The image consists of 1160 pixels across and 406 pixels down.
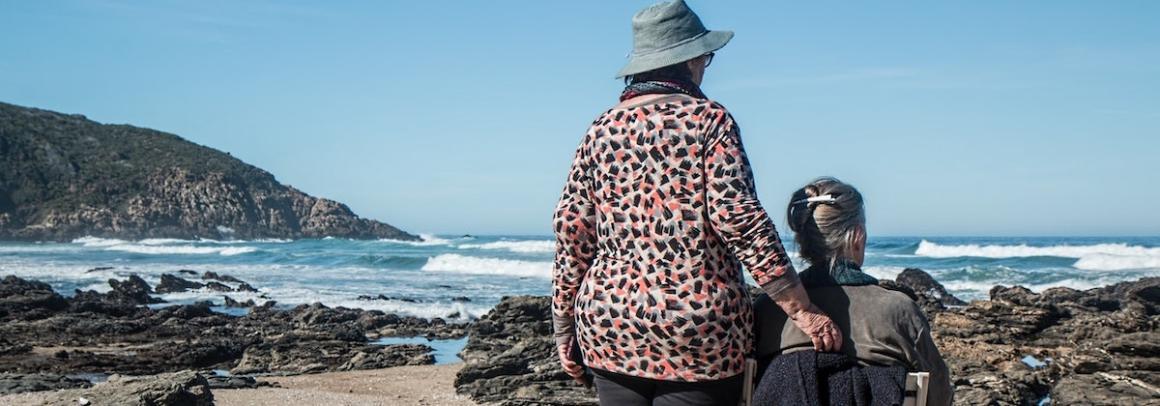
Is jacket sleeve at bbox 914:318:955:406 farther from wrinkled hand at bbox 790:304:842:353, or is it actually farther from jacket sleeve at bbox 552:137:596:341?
jacket sleeve at bbox 552:137:596:341

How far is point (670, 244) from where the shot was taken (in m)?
2.63

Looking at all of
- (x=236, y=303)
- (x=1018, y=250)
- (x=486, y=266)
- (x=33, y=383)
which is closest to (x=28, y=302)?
(x=236, y=303)

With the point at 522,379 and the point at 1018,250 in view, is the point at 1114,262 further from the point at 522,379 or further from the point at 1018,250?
the point at 522,379

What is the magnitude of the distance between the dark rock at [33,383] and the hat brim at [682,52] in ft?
22.8

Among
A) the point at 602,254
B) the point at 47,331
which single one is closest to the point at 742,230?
the point at 602,254

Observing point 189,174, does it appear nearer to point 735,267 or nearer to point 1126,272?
point 1126,272

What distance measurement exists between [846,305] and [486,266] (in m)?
36.5

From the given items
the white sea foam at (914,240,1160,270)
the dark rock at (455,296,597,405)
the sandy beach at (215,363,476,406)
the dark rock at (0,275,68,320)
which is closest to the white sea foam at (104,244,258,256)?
the white sea foam at (914,240,1160,270)

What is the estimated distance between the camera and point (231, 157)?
9350cm

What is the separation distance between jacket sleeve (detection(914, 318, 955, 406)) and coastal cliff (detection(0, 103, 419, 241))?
7297cm

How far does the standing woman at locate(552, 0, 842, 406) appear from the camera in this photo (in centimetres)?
259

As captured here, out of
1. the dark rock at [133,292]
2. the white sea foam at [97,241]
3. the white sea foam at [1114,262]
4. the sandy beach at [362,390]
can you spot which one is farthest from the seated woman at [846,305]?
the white sea foam at [97,241]

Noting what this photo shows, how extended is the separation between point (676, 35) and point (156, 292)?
22481 mm

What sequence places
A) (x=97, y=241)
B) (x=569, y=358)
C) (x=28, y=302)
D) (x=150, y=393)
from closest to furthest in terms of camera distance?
1. (x=569, y=358)
2. (x=150, y=393)
3. (x=28, y=302)
4. (x=97, y=241)
